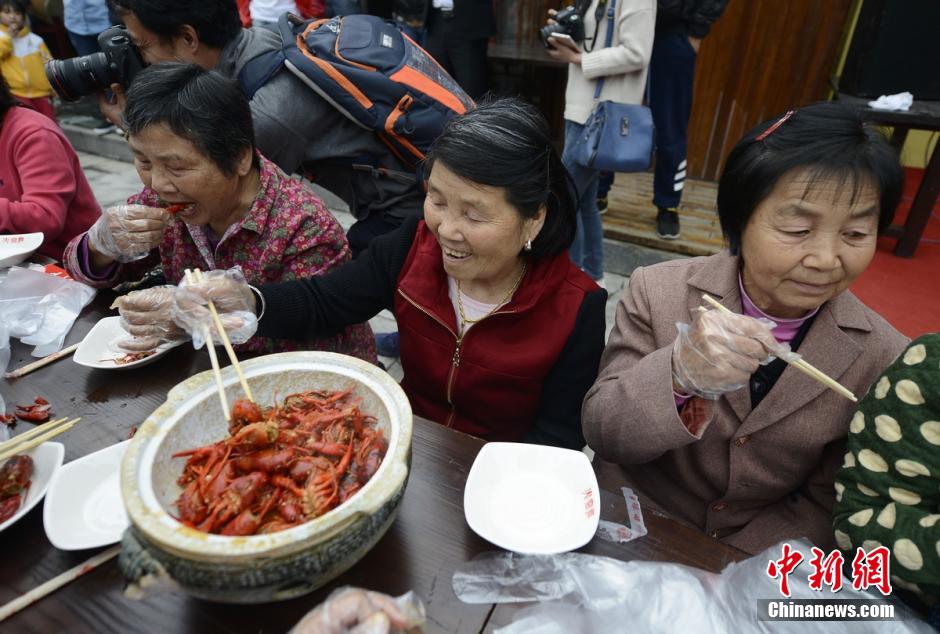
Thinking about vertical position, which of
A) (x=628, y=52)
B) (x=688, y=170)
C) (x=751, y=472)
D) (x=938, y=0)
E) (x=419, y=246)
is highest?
(x=938, y=0)

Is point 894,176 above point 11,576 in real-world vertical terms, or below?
above

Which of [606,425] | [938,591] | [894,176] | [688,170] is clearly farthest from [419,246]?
[688,170]

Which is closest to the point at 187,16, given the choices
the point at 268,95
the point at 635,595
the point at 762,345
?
the point at 268,95

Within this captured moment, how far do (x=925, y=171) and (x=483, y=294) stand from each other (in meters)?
4.47

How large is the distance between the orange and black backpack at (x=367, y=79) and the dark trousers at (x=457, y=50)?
288 centimetres

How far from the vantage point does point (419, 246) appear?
2.02 meters

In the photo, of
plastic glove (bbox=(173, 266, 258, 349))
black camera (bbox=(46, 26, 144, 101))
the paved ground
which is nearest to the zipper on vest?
plastic glove (bbox=(173, 266, 258, 349))

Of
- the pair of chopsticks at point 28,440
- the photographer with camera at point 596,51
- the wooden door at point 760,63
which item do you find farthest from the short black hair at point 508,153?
the wooden door at point 760,63

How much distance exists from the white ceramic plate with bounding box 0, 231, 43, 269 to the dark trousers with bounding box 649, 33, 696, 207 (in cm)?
431

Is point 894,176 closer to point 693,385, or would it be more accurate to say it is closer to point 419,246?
point 693,385

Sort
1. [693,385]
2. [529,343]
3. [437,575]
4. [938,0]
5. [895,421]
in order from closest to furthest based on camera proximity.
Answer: [437,575] → [895,421] → [693,385] → [529,343] → [938,0]

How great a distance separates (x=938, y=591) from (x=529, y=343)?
1185 millimetres

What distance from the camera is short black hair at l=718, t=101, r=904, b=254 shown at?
52.2 inches

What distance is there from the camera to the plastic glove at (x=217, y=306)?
1.62m
